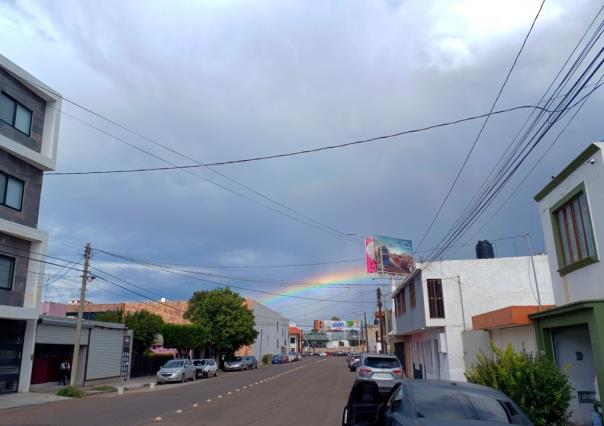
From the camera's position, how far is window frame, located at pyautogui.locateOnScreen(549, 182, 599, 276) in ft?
38.5

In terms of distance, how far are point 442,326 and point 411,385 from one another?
2145 centimetres

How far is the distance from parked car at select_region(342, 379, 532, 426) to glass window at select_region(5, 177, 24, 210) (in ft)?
79.3

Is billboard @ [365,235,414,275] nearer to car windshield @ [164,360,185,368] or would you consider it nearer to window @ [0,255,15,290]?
car windshield @ [164,360,185,368]

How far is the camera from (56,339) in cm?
2941

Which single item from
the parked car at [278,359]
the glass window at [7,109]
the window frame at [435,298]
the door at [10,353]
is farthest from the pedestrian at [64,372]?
the parked car at [278,359]

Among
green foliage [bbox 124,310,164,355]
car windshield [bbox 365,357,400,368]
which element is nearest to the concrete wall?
car windshield [bbox 365,357,400,368]

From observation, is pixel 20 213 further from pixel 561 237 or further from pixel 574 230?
pixel 574 230

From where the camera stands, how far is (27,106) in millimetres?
26812

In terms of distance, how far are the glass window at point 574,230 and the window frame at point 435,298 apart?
13.8m

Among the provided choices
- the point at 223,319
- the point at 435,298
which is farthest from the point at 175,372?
the point at 223,319

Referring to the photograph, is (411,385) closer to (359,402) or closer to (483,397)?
(483,397)

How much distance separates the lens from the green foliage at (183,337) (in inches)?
1730

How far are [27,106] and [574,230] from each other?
84.9 ft

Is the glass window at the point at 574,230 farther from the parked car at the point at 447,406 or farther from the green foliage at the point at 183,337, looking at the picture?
the green foliage at the point at 183,337
